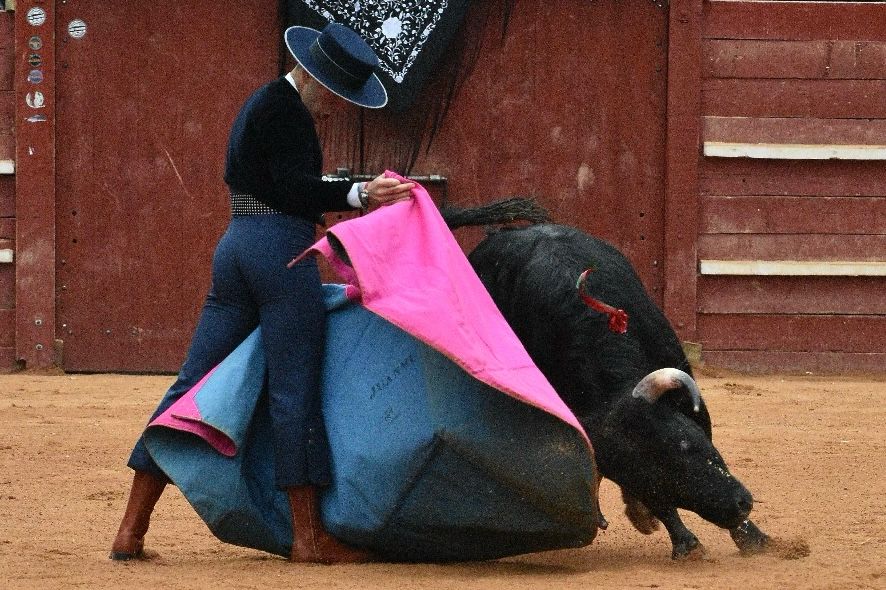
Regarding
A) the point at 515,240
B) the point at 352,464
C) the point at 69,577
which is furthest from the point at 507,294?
the point at 69,577

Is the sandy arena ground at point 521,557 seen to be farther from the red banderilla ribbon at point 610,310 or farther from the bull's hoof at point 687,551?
the red banderilla ribbon at point 610,310

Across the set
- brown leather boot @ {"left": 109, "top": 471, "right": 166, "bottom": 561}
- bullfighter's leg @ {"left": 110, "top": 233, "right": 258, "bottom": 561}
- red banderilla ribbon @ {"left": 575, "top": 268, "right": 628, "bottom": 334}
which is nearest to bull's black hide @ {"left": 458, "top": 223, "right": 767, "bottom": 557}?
red banderilla ribbon @ {"left": 575, "top": 268, "right": 628, "bottom": 334}

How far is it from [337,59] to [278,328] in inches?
28.9

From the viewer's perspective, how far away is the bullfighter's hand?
13.0ft

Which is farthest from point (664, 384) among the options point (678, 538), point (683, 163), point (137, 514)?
point (683, 163)

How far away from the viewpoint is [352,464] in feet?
12.9

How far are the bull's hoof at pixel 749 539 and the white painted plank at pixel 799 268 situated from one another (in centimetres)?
518

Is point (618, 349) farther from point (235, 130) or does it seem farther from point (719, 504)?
point (235, 130)

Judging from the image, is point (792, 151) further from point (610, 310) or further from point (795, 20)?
point (610, 310)

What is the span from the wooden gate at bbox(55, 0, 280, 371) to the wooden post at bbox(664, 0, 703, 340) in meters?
2.42

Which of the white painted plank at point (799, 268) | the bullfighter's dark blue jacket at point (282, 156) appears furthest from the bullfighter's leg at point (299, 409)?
the white painted plank at point (799, 268)

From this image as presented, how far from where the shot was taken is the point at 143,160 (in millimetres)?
9148

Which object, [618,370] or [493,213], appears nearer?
[618,370]

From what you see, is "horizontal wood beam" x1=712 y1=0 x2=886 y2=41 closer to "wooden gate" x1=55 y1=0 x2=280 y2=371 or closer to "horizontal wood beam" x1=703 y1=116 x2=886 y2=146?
"horizontal wood beam" x1=703 y1=116 x2=886 y2=146
